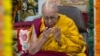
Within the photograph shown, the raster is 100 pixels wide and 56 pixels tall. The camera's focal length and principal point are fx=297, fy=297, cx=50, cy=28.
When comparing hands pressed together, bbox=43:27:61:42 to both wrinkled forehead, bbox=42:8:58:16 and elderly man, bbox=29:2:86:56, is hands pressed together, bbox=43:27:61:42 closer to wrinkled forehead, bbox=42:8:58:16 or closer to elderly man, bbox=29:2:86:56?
elderly man, bbox=29:2:86:56

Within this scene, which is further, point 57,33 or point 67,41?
point 67,41

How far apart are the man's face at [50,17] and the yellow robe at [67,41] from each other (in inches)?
2.2

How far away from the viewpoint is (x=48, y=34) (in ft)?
8.84

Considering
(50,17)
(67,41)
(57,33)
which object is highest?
(50,17)

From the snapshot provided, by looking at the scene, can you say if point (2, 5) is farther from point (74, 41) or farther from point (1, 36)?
point (74, 41)

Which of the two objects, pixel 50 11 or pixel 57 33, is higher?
pixel 50 11

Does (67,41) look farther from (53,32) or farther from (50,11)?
(50,11)

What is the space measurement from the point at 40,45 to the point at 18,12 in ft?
5.37

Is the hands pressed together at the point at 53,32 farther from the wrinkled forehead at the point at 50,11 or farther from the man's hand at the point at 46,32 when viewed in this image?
the wrinkled forehead at the point at 50,11

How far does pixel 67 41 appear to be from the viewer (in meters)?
2.85

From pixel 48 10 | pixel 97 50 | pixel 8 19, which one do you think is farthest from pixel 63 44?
pixel 8 19

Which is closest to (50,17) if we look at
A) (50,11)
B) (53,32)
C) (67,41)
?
(50,11)

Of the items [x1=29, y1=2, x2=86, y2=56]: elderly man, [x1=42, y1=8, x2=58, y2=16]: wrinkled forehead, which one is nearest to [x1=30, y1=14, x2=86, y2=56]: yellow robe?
[x1=29, y1=2, x2=86, y2=56]: elderly man

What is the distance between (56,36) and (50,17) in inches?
7.4
